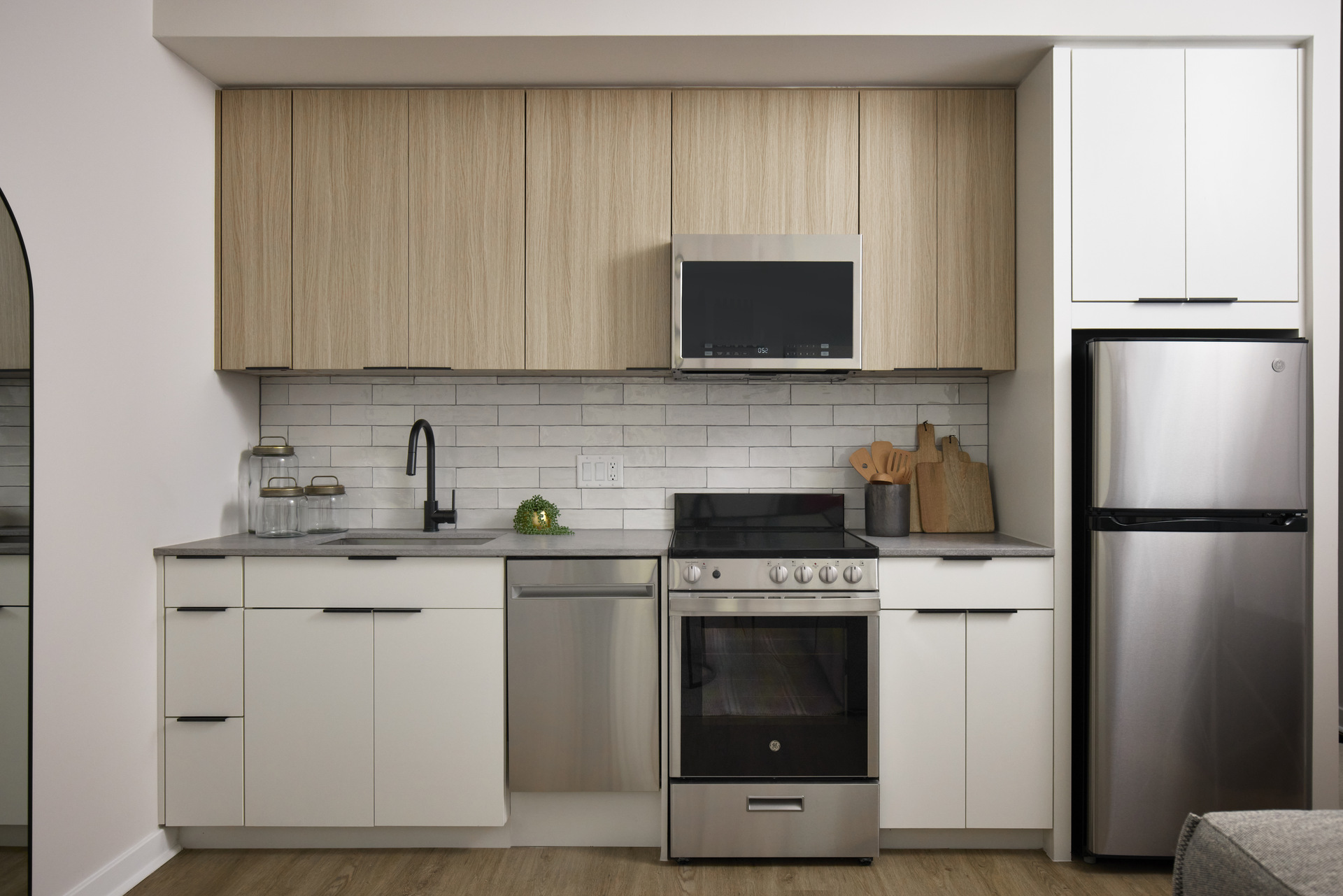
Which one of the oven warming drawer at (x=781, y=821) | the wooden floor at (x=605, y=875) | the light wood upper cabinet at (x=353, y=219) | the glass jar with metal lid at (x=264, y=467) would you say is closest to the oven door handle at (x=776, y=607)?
the oven warming drawer at (x=781, y=821)

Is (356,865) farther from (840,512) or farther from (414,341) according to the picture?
(840,512)

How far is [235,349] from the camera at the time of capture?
2.60 m

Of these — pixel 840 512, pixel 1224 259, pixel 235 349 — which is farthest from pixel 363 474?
pixel 1224 259

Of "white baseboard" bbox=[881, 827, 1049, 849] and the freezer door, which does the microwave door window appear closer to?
the freezer door

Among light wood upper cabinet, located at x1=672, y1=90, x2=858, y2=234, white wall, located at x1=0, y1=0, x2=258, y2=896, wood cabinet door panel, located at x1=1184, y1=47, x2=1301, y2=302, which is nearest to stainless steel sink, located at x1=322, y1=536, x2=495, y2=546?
white wall, located at x1=0, y1=0, x2=258, y2=896

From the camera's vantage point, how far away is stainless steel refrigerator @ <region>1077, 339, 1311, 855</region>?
2.15 m

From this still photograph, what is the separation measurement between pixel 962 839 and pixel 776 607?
3.18 feet

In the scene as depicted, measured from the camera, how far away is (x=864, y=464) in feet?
9.30

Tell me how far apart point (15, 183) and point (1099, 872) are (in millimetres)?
3416

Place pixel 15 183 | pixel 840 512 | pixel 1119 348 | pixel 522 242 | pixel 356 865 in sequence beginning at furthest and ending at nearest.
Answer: pixel 840 512, pixel 522 242, pixel 356 865, pixel 1119 348, pixel 15 183

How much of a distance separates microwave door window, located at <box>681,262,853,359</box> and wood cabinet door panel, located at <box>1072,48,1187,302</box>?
71 cm

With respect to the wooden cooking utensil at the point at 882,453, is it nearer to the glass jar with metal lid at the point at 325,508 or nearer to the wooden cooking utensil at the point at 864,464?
the wooden cooking utensil at the point at 864,464

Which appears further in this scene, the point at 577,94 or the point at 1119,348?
the point at 577,94

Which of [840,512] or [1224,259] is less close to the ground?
[1224,259]
